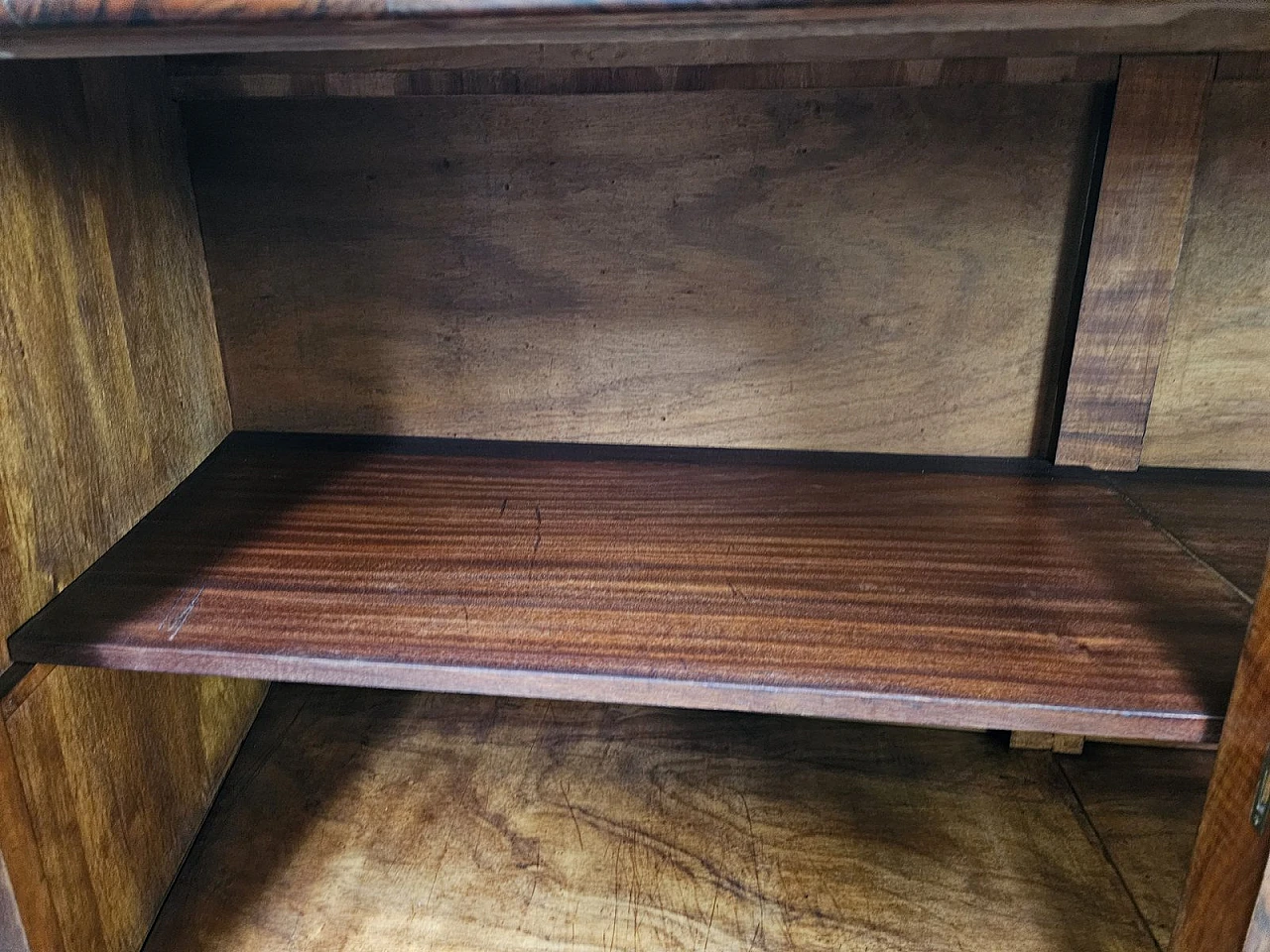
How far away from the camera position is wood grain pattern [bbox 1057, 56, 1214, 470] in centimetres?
66

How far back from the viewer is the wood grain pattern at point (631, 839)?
0.71 meters

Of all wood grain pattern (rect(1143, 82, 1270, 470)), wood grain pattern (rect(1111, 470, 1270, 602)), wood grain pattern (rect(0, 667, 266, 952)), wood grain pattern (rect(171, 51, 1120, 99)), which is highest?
wood grain pattern (rect(171, 51, 1120, 99))

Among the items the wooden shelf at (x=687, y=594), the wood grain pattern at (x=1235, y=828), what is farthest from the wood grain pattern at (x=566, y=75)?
the wood grain pattern at (x=1235, y=828)

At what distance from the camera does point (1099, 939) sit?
695 mm

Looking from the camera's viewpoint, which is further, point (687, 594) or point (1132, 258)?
point (1132, 258)

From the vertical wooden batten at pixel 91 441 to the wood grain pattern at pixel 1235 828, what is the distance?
68 centimetres

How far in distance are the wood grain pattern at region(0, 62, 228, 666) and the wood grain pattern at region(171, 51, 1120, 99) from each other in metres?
0.07

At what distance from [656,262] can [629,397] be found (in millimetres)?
124

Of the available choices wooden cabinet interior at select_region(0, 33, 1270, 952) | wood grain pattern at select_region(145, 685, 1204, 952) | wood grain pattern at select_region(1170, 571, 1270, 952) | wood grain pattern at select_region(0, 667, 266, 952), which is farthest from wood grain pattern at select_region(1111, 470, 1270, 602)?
wood grain pattern at select_region(0, 667, 266, 952)

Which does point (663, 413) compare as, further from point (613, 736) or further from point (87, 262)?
point (87, 262)

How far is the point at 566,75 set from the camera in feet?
2.34

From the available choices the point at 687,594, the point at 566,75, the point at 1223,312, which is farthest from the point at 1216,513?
the point at 566,75

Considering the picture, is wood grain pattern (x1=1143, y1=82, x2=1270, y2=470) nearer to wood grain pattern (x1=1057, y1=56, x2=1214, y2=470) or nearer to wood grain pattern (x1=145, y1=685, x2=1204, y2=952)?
wood grain pattern (x1=1057, y1=56, x2=1214, y2=470)

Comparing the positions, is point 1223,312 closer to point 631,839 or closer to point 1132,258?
point 1132,258
